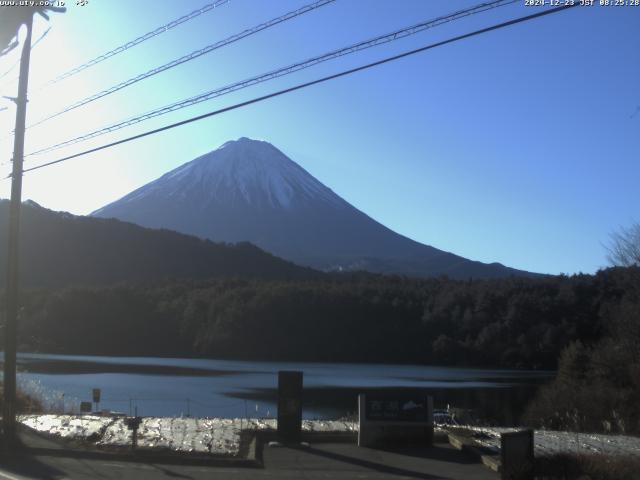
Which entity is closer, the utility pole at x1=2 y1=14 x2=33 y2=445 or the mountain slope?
the utility pole at x1=2 y1=14 x2=33 y2=445

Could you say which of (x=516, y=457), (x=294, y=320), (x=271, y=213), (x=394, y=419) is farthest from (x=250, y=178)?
(x=516, y=457)

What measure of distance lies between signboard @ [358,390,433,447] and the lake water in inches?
384

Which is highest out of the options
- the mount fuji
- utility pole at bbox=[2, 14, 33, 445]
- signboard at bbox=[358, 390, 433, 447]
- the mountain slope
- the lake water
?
the mount fuji

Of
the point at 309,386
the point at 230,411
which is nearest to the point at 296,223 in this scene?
the point at 309,386

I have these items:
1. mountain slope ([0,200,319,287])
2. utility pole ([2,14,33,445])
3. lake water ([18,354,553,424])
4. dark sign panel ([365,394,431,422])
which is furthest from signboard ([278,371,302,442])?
mountain slope ([0,200,319,287])

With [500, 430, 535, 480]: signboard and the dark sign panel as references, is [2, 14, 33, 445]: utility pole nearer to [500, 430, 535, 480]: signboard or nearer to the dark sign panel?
the dark sign panel

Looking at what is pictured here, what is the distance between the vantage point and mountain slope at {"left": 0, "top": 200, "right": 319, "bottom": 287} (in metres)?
98.9

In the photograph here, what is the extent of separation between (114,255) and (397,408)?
95245mm

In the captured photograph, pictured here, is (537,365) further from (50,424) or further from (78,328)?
(50,424)

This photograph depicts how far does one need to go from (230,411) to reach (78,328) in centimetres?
5541

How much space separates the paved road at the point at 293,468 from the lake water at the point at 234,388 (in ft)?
28.6

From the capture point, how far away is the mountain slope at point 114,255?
3893 inches

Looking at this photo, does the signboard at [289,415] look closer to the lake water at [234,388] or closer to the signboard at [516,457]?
the signboard at [516,457]

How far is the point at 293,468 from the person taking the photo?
1334 cm
